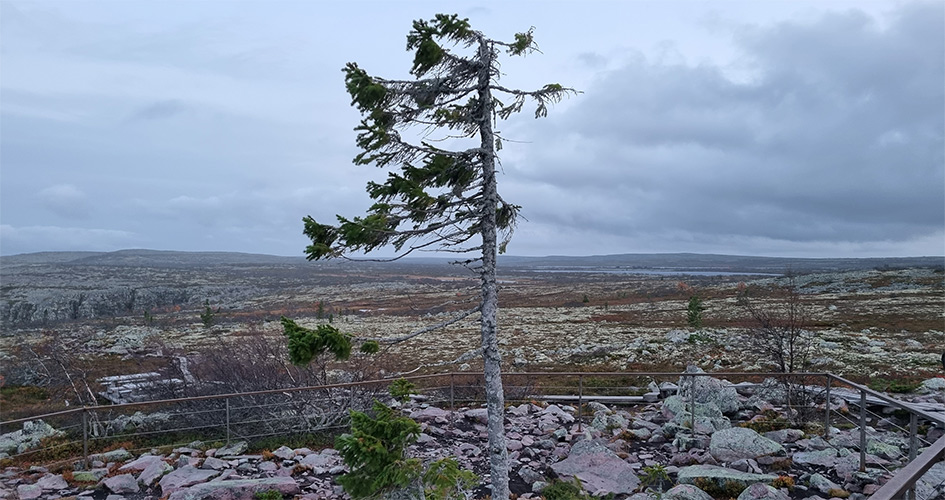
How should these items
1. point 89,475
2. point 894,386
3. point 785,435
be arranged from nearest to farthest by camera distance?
point 89,475
point 785,435
point 894,386

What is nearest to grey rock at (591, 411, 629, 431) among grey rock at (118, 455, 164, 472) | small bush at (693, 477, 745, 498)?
small bush at (693, 477, 745, 498)

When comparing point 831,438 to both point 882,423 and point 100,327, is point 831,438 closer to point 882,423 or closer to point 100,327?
point 882,423

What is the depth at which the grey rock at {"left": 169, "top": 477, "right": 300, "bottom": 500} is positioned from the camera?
8.09 m

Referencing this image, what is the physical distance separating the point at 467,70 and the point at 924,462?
19.6 feet

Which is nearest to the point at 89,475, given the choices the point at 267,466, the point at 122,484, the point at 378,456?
the point at 122,484

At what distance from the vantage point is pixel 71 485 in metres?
9.36

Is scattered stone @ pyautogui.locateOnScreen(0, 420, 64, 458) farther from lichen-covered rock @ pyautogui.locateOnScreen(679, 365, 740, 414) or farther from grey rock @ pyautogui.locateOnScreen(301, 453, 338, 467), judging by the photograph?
lichen-covered rock @ pyautogui.locateOnScreen(679, 365, 740, 414)

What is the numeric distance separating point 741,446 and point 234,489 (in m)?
8.82

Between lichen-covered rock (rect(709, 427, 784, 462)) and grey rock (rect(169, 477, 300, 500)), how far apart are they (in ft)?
24.9

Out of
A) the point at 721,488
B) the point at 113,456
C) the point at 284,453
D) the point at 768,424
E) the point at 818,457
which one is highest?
the point at 818,457

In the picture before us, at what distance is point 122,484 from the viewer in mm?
9070

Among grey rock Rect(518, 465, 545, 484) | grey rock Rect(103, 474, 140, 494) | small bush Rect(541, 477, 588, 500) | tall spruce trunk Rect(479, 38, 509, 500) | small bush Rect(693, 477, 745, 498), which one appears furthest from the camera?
grey rock Rect(518, 465, 545, 484)

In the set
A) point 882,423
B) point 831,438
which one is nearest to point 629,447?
point 831,438

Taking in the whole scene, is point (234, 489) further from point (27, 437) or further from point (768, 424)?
point (768, 424)
